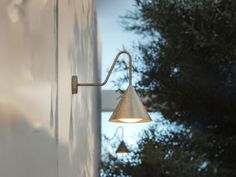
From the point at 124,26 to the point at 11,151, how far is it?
4.62 m

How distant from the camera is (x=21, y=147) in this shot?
0.94m

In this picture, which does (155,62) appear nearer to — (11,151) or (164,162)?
(164,162)

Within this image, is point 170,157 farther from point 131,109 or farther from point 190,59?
point 131,109

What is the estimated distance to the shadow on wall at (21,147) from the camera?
2.75 feet

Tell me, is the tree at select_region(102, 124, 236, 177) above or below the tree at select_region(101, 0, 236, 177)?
below

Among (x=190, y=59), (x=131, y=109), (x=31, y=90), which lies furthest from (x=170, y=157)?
(x=31, y=90)

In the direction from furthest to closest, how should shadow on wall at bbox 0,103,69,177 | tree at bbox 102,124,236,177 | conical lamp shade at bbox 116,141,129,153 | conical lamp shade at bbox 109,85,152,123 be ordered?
conical lamp shade at bbox 116,141,129,153
tree at bbox 102,124,236,177
conical lamp shade at bbox 109,85,152,123
shadow on wall at bbox 0,103,69,177

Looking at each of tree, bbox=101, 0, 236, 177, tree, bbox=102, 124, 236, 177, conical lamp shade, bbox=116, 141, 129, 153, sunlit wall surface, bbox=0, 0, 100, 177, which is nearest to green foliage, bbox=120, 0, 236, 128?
tree, bbox=101, 0, 236, 177

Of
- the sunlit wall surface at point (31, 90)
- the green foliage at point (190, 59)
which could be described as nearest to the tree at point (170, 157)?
the green foliage at point (190, 59)

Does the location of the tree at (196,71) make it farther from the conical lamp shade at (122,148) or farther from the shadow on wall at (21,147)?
the shadow on wall at (21,147)

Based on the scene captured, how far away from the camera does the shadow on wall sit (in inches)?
33.0

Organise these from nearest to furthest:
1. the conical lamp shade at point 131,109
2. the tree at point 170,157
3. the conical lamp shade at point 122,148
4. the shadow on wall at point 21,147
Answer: the shadow on wall at point 21,147, the conical lamp shade at point 131,109, the tree at point 170,157, the conical lamp shade at point 122,148

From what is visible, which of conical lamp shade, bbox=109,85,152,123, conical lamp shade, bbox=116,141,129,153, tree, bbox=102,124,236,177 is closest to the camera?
conical lamp shade, bbox=109,85,152,123

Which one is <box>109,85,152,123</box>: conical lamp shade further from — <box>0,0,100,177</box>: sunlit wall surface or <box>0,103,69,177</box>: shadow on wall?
<box>0,103,69,177</box>: shadow on wall
